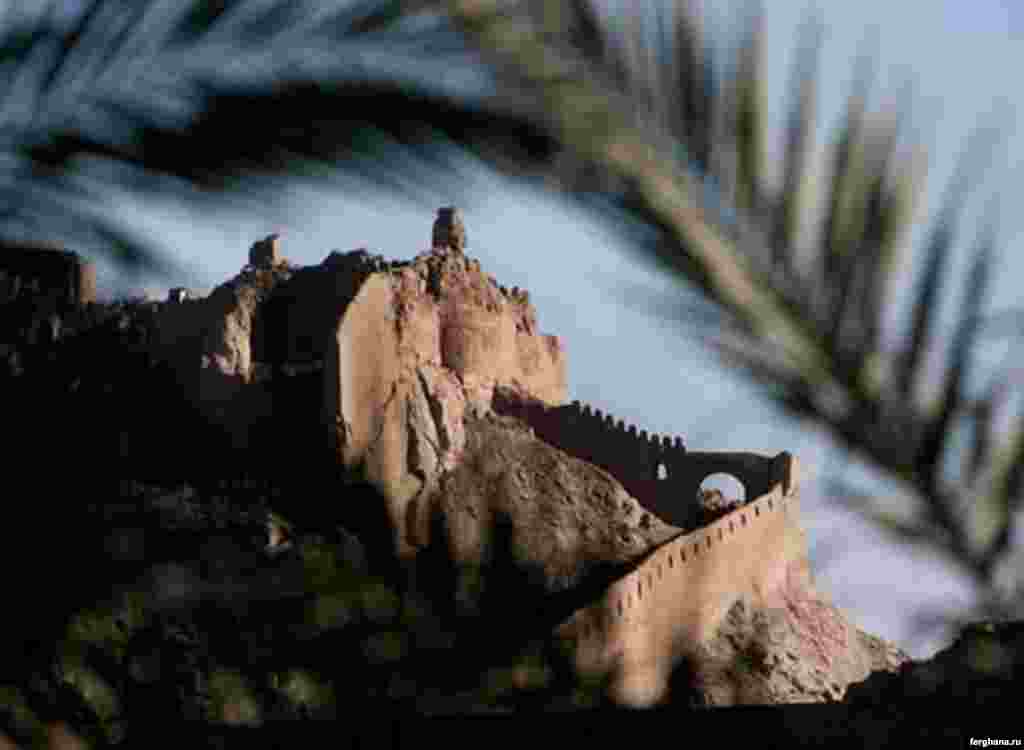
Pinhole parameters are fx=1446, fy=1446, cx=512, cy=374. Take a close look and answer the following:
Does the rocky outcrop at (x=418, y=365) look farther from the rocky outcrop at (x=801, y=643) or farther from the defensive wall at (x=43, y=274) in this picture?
the defensive wall at (x=43, y=274)

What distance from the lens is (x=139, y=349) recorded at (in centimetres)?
408

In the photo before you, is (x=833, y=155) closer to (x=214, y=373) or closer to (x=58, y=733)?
(x=58, y=733)

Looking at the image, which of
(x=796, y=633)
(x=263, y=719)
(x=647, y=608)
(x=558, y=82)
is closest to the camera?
(x=558, y=82)

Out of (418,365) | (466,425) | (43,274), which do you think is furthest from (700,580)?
(43,274)

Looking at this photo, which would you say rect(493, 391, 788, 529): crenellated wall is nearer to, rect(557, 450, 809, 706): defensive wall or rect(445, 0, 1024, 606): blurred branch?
rect(557, 450, 809, 706): defensive wall

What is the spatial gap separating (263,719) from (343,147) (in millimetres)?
1508

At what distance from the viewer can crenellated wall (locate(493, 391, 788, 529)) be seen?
112 feet

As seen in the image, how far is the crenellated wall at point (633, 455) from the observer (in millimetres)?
34156

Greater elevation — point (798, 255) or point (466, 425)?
point (466, 425)

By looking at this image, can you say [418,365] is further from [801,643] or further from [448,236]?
[801,643]

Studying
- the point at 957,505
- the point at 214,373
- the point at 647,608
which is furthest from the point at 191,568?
the point at 214,373

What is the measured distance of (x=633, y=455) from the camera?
34938mm

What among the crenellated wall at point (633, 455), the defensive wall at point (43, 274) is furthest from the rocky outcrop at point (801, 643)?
the defensive wall at point (43, 274)

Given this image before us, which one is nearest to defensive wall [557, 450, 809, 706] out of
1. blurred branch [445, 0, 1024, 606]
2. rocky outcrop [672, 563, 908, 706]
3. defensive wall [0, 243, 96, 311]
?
rocky outcrop [672, 563, 908, 706]
